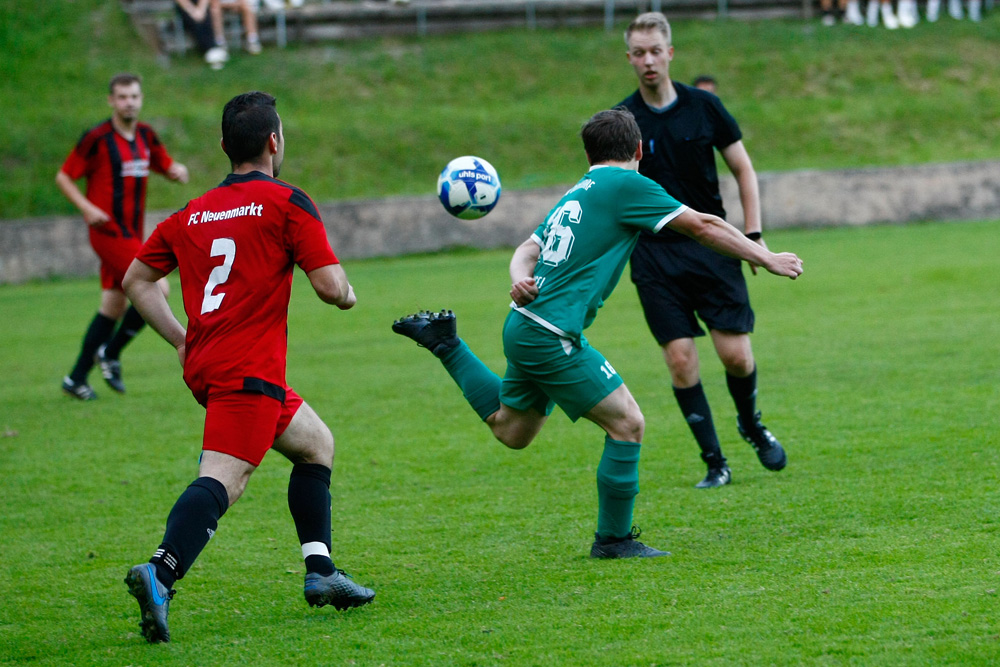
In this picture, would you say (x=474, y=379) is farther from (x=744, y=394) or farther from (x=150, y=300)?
(x=744, y=394)

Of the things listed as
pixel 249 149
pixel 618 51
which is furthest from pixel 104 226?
pixel 618 51

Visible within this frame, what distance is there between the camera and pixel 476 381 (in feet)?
16.9

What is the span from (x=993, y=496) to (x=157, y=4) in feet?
81.5

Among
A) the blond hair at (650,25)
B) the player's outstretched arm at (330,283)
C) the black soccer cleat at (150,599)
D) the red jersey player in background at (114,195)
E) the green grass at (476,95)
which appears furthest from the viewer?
the green grass at (476,95)

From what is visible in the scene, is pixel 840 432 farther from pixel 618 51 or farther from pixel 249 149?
pixel 618 51

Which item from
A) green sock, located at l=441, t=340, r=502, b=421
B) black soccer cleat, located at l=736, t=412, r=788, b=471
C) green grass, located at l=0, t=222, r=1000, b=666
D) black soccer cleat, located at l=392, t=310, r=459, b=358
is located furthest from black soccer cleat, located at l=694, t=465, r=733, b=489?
black soccer cleat, located at l=392, t=310, r=459, b=358

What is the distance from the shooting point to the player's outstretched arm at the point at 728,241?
4.47m

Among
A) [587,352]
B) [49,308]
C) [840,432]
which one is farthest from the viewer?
[49,308]

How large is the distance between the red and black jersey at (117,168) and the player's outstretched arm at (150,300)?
5.73 meters

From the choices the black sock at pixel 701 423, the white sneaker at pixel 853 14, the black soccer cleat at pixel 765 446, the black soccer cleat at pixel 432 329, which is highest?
the black soccer cleat at pixel 432 329

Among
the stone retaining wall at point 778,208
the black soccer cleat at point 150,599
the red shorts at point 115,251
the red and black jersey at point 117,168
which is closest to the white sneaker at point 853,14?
the stone retaining wall at point 778,208

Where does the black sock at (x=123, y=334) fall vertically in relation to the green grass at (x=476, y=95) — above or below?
above

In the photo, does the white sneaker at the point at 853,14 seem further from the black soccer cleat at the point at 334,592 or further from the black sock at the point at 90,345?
the black soccer cleat at the point at 334,592

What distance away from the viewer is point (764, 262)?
446 cm
